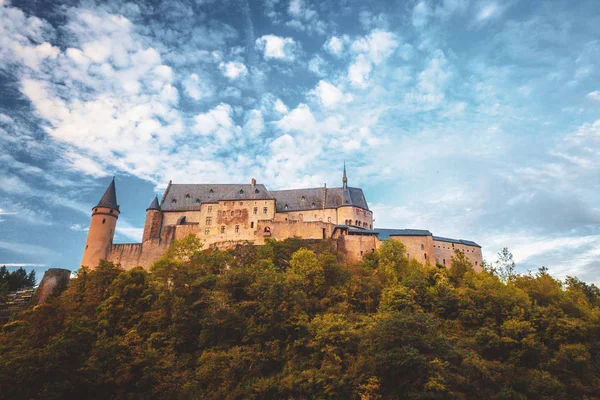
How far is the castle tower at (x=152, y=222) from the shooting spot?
54.0 metres

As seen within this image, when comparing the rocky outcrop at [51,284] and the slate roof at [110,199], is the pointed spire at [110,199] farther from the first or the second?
the rocky outcrop at [51,284]

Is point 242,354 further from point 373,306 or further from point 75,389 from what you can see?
point 373,306

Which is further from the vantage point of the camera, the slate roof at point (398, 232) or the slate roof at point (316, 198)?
the slate roof at point (316, 198)

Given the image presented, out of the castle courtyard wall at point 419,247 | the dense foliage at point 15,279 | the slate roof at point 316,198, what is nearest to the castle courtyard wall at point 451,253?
the castle courtyard wall at point 419,247

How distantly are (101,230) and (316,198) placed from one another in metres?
28.2

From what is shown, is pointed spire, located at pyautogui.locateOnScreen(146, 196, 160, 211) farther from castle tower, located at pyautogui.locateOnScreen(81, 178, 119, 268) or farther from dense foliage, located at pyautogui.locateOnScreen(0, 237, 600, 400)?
dense foliage, located at pyautogui.locateOnScreen(0, 237, 600, 400)

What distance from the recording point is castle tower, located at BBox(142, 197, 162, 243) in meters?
54.0

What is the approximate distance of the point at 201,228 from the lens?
5306 centimetres

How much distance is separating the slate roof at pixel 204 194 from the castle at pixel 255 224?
5.2 inches

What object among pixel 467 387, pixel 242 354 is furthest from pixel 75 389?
pixel 467 387

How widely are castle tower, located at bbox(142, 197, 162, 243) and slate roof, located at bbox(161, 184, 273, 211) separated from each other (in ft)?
4.15

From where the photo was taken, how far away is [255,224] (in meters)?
52.2

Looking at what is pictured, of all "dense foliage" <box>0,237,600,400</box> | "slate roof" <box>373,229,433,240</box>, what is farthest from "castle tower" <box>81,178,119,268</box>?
"slate roof" <box>373,229,433,240</box>

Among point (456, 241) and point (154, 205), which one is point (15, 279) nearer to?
point (154, 205)
